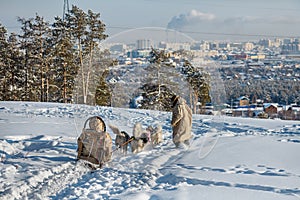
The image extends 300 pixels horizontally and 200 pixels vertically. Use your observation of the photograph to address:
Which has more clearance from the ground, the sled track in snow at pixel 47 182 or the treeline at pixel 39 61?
the treeline at pixel 39 61

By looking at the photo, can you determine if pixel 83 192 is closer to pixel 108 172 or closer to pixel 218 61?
pixel 108 172

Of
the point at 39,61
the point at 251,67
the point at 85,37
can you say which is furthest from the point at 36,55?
the point at 251,67

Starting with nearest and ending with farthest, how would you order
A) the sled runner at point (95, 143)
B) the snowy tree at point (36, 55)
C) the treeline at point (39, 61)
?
the sled runner at point (95, 143), the treeline at point (39, 61), the snowy tree at point (36, 55)

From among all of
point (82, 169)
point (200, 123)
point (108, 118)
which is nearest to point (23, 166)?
point (82, 169)

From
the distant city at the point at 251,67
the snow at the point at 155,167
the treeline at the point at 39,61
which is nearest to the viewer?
the snow at the point at 155,167

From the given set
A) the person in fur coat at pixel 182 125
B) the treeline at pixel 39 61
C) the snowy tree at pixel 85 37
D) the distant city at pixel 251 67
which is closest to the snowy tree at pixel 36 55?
the treeline at pixel 39 61

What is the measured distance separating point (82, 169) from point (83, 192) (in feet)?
4.30

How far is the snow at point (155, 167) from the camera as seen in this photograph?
18.8 ft

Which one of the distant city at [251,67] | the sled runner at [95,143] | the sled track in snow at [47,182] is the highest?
the distant city at [251,67]

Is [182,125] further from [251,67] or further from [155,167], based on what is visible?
[251,67]

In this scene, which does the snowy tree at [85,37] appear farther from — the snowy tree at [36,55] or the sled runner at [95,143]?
the snowy tree at [36,55]

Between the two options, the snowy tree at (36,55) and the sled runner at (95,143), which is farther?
the snowy tree at (36,55)

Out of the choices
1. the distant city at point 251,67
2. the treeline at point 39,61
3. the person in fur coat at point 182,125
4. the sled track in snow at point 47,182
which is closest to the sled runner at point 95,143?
the sled track in snow at point 47,182

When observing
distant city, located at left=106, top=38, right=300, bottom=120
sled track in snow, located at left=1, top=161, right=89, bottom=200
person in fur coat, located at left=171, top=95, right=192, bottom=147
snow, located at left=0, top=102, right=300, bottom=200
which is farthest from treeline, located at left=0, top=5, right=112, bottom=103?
sled track in snow, located at left=1, top=161, right=89, bottom=200
